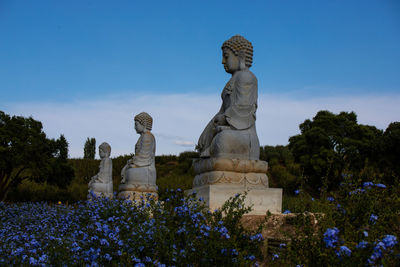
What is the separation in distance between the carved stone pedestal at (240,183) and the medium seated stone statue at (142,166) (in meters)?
5.84

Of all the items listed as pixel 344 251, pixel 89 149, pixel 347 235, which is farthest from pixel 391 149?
pixel 89 149

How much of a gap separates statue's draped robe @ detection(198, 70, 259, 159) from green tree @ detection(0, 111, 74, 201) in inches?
662

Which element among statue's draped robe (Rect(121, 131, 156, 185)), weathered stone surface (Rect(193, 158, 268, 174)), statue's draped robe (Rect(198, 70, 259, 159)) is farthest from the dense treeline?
weathered stone surface (Rect(193, 158, 268, 174))

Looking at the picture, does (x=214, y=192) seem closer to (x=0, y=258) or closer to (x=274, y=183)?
(x=0, y=258)

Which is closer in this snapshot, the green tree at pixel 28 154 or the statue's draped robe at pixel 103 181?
the statue's draped robe at pixel 103 181

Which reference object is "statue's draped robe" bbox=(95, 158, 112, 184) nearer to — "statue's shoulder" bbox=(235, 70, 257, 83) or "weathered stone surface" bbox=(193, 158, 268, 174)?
"weathered stone surface" bbox=(193, 158, 268, 174)

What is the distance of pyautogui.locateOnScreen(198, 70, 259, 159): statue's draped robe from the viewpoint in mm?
7418

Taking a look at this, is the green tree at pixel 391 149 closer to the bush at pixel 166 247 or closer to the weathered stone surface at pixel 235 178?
the weathered stone surface at pixel 235 178

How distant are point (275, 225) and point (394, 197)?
175 cm

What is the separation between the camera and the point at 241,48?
782cm

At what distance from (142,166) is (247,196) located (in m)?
6.64

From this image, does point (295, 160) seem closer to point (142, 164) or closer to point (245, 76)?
point (142, 164)

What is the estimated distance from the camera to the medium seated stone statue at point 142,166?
12753 mm

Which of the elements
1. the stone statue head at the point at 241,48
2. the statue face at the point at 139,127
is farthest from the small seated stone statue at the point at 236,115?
the statue face at the point at 139,127
